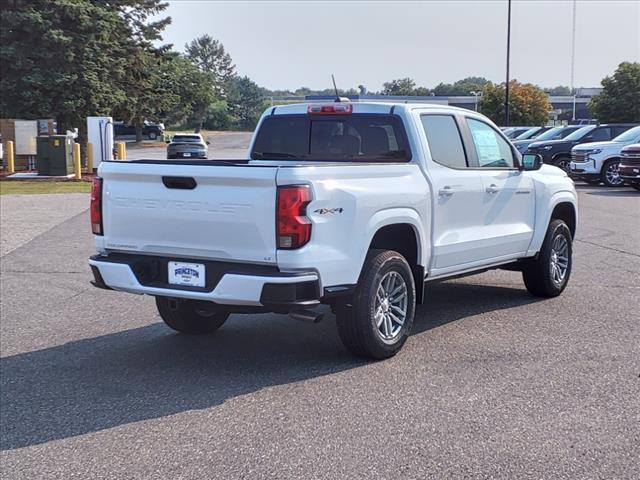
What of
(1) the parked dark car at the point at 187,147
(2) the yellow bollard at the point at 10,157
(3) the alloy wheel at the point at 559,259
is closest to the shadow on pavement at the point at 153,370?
(3) the alloy wheel at the point at 559,259

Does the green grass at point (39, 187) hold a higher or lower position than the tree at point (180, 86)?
lower

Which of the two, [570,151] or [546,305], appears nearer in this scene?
[546,305]


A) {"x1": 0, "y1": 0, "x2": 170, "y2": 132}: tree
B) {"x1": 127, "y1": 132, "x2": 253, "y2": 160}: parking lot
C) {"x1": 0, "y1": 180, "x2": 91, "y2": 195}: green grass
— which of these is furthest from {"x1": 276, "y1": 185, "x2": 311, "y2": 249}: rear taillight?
{"x1": 0, "y1": 0, "x2": 170, "y2": 132}: tree

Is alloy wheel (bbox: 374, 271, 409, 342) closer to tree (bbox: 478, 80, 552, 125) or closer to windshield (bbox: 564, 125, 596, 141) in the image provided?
windshield (bbox: 564, 125, 596, 141)

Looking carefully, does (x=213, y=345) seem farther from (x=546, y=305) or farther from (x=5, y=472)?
(x=546, y=305)

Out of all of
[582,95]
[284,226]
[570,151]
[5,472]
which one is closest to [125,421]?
[5,472]

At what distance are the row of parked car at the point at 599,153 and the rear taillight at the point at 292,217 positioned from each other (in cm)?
1743

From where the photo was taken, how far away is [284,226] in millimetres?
5457

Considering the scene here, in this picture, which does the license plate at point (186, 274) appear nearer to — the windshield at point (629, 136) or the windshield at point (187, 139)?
the windshield at point (629, 136)

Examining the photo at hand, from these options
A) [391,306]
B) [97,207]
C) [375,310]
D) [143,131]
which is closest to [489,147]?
[391,306]

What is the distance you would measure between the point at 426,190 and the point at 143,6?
4972cm

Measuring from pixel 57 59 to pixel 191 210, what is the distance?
37902 millimetres

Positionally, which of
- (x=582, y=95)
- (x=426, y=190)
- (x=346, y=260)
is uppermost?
(x=582, y=95)

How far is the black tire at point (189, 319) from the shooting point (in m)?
7.07
